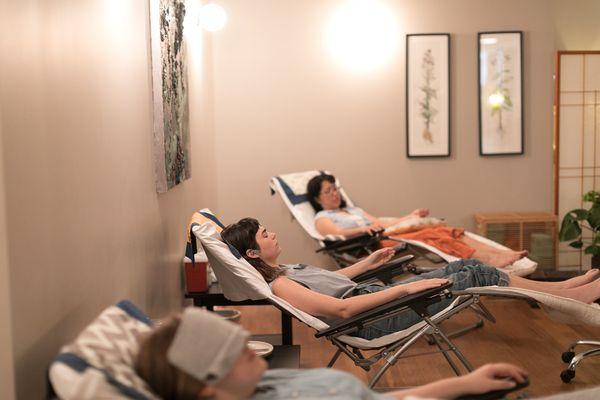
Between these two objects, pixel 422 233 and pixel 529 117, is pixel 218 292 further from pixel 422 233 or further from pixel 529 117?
pixel 529 117

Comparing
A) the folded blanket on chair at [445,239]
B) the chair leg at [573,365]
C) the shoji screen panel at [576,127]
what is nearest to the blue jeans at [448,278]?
the chair leg at [573,365]

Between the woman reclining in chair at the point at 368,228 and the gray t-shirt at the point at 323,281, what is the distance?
56.4 inches

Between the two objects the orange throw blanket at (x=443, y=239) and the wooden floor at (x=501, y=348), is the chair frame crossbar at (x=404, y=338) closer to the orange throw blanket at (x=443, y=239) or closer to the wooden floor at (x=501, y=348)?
the wooden floor at (x=501, y=348)

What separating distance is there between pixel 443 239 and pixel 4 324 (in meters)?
3.81

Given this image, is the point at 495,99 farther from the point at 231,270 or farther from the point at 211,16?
the point at 231,270

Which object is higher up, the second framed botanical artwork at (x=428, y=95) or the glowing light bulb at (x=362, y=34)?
the glowing light bulb at (x=362, y=34)

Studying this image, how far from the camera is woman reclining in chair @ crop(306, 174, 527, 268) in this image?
507cm

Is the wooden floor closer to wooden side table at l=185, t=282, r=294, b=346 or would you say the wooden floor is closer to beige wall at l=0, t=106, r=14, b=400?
wooden side table at l=185, t=282, r=294, b=346

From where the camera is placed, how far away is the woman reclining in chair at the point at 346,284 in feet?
10.7

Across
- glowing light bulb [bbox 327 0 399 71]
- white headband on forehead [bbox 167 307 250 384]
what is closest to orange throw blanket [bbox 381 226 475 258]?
glowing light bulb [bbox 327 0 399 71]

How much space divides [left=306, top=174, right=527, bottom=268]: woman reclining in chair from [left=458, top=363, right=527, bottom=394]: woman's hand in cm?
269

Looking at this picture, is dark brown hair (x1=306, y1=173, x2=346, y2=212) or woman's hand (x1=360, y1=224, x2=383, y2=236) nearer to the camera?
woman's hand (x1=360, y1=224, x2=383, y2=236)

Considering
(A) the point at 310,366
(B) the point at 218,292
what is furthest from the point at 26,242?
(A) the point at 310,366

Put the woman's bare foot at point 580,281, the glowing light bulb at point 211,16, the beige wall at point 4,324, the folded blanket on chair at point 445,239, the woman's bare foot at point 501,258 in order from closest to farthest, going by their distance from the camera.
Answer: the beige wall at point 4,324 → the woman's bare foot at point 580,281 → the woman's bare foot at point 501,258 → the folded blanket on chair at point 445,239 → the glowing light bulb at point 211,16
